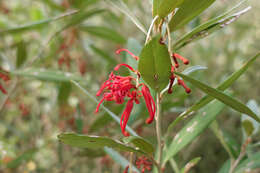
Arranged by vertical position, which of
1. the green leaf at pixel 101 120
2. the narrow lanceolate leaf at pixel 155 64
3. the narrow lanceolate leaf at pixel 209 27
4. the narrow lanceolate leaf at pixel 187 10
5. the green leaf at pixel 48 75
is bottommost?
the narrow lanceolate leaf at pixel 155 64

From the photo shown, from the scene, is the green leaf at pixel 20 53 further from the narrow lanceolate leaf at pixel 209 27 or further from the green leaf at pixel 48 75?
the narrow lanceolate leaf at pixel 209 27

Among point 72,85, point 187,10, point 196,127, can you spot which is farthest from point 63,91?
point 187,10

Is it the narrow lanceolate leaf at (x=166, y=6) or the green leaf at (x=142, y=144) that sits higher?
the narrow lanceolate leaf at (x=166, y=6)

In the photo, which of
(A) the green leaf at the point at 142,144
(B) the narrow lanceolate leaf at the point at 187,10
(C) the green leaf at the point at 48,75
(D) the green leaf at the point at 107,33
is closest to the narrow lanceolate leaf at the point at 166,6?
(B) the narrow lanceolate leaf at the point at 187,10

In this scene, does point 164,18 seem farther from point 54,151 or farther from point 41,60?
point 54,151

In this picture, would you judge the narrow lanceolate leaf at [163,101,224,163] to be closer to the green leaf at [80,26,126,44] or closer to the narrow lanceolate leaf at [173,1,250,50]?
the narrow lanceolate leaf at [173,1,250,50]

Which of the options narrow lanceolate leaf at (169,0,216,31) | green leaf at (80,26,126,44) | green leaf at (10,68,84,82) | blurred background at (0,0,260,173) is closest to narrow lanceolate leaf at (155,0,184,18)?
narrow lanceolate leaf at (169,0,216,31)

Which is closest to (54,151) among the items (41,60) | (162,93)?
(41,60)
